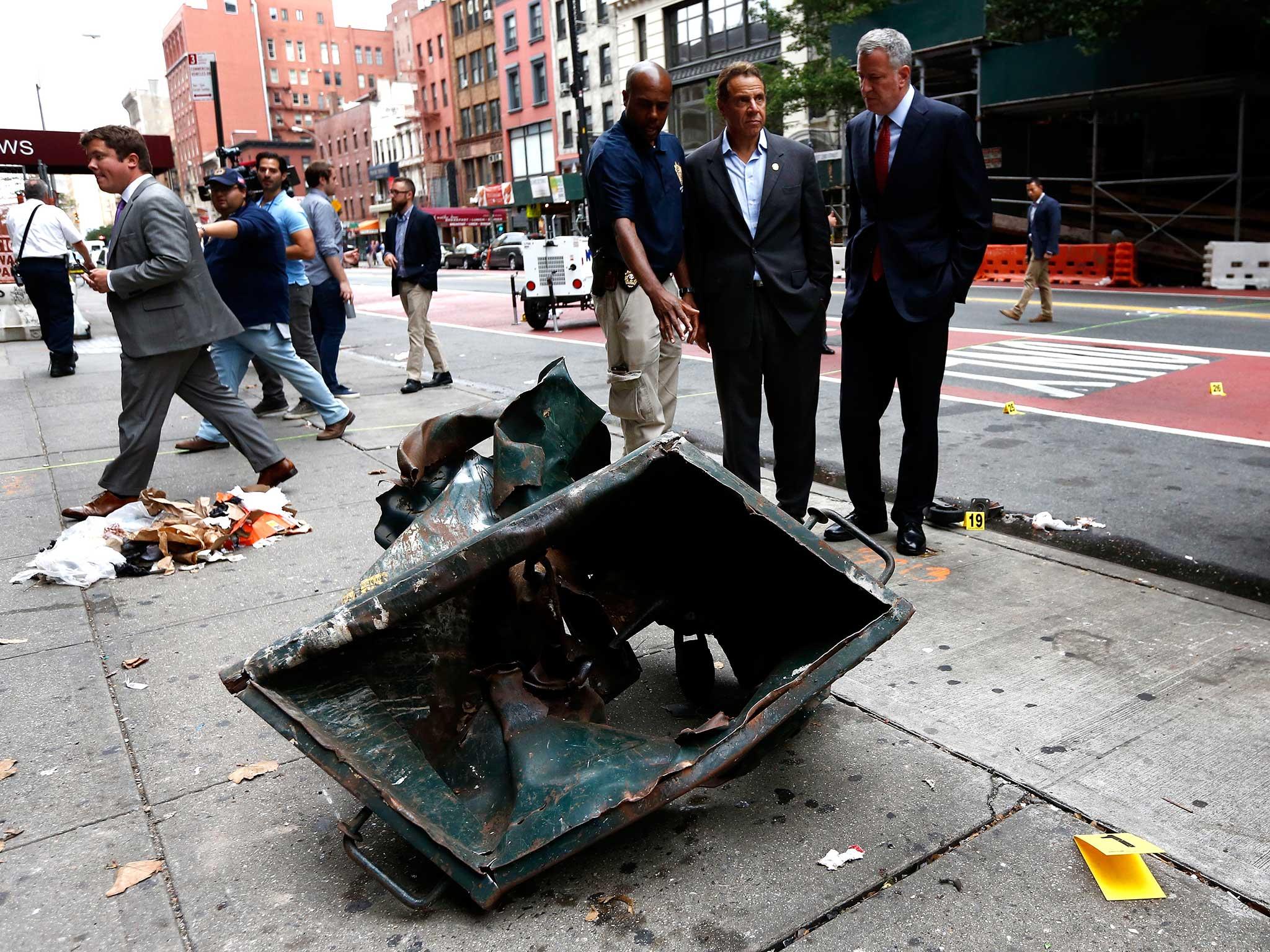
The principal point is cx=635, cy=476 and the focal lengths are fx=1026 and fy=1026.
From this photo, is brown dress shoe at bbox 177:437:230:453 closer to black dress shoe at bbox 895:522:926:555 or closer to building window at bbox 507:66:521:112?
black dress shoe at bbox 895:522:926:555

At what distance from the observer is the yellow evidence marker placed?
2.21m

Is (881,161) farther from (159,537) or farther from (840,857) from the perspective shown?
(159,537)

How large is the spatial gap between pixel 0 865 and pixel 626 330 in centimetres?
325

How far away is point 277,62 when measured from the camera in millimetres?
113500

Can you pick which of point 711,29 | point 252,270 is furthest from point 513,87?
point 252,270

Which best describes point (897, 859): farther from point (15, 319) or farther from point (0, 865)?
point (15, 319)

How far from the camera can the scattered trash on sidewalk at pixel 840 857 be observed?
92.8 inches

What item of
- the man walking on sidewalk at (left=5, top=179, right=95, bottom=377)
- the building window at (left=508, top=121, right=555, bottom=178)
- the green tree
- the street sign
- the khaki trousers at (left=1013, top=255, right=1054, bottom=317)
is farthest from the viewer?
the building window at (left=508, top=121, right=555, bottom=178)

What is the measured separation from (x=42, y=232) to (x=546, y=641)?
11565 millimetres

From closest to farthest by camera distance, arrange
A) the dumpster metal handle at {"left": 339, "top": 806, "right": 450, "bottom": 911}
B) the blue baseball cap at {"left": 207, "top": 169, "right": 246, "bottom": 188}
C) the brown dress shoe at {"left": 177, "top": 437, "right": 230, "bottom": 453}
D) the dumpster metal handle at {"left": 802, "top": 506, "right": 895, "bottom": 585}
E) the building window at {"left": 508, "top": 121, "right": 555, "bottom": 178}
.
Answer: the dumpster metal handle at {"left": 339, "top": 806, "right": 450, "bottom": 911} → the dumpster metal handle at {"left": 802, "top": 506, "right": 895, "bottom": 585} → the blue baseball cap at {"left": 207, "top": 169, "right": 246, "bottom": 188} → the brown dress shoe at {"left": 177, "top": 437, "right": 230, "bottom": 453} → the building window at {"left": 508, "top": 121, "right": 555, "bottom": 178}

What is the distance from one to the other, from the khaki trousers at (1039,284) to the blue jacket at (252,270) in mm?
10186

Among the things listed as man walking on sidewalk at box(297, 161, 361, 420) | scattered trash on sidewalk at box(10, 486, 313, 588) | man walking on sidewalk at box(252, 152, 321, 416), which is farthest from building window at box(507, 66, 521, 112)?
scattered trash on sidewalk at box(10, 486, 313, 588)

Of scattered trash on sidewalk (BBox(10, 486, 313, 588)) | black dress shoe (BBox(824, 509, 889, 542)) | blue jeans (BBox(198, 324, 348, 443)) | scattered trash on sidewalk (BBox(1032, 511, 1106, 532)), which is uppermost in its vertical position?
blue jeans (BBox(198, 324, 348, 443))

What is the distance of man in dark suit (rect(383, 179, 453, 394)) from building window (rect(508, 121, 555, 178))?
5341cm
